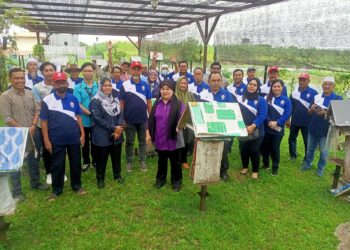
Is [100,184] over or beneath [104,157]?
beneath

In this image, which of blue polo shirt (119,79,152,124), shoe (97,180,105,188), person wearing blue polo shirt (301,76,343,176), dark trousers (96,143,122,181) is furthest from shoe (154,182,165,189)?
person wearing blue polo shirt (301,76,343,176)

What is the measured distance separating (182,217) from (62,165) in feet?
5.88

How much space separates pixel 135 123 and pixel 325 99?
321cm

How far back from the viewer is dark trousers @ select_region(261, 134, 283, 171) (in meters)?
5.08

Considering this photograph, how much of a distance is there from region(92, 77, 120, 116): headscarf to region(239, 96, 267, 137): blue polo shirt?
2.04 meters

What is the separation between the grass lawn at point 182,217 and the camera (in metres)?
3.38

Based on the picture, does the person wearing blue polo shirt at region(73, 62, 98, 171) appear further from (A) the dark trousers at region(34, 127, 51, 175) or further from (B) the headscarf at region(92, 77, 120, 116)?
(A) the dark trousers at region(34, 127, 51, 175)

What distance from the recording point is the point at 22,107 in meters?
3.91

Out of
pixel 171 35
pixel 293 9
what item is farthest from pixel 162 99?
pixel 171 35

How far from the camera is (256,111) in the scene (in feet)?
15.6

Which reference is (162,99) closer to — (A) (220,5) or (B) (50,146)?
(B) (50,146)

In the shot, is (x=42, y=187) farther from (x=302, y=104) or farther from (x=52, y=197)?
(x=302, y=104)

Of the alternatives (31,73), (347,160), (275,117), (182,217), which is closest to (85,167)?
(31,73)

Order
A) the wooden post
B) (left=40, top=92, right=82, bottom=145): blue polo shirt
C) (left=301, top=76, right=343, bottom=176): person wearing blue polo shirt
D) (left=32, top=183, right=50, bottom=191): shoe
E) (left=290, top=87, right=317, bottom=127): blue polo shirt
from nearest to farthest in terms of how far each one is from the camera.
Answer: (left=40, top=92, right=82, bottom=145): blue polo shirt
the wooden post
(left=32, top=183, right=50, bottom=191): shoe
(left=301, top=76, right=343, bottom=176): person wearing blue polo shirt
(left=290, top=87, right=317, bottom=127): blue polo shirt
